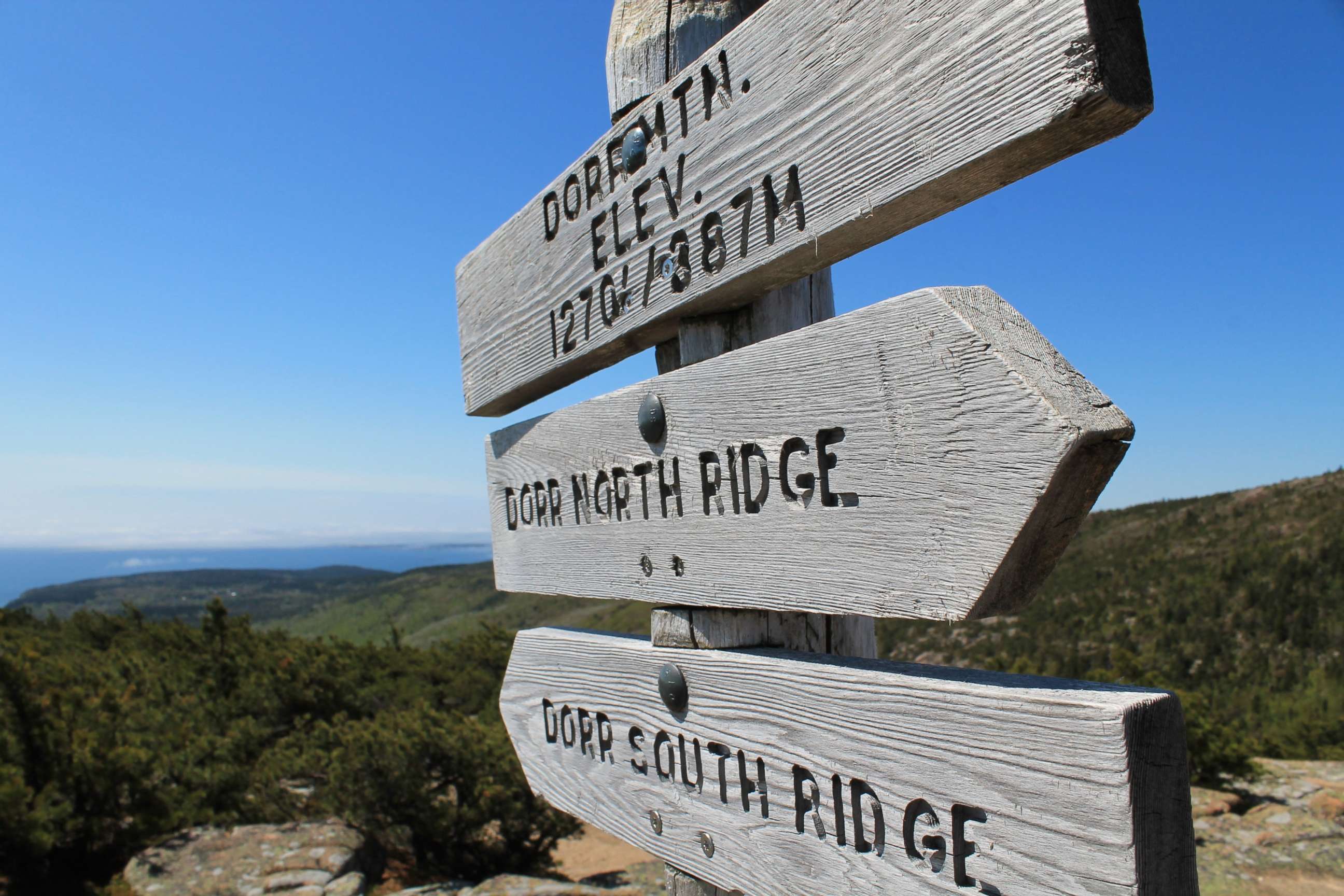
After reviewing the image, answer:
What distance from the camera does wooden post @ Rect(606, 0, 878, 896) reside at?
4.45 ft

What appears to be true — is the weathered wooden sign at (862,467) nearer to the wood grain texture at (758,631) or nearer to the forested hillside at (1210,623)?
the wood grain texture at (758,631)

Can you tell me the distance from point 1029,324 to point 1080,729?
0.42 m

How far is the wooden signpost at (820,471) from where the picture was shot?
0.80 m

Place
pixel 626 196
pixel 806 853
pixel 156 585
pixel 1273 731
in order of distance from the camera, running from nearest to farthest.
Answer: pixel 806 853 → pixel 626 196 → pixel 1273 731 → pixel 156 585

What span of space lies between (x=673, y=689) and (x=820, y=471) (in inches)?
20.4

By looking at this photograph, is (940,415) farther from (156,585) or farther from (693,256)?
(156,585)

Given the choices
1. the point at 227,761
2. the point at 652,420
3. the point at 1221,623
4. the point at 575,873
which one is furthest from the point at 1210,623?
the point at 652,420

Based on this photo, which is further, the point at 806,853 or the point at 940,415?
the point at 806,853

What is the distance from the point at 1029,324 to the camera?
2.81 feet

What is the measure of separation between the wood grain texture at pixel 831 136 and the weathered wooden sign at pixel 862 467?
142 millimetres

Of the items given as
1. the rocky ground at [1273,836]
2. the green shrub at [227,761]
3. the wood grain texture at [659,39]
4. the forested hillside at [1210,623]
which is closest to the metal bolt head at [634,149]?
the wood grain texture at [659,39]

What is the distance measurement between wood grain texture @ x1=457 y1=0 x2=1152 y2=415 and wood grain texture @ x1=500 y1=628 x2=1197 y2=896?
1.90 feet

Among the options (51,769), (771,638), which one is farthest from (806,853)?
(51,769)

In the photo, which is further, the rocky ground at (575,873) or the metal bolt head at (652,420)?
the rocky ground at (575,873)
